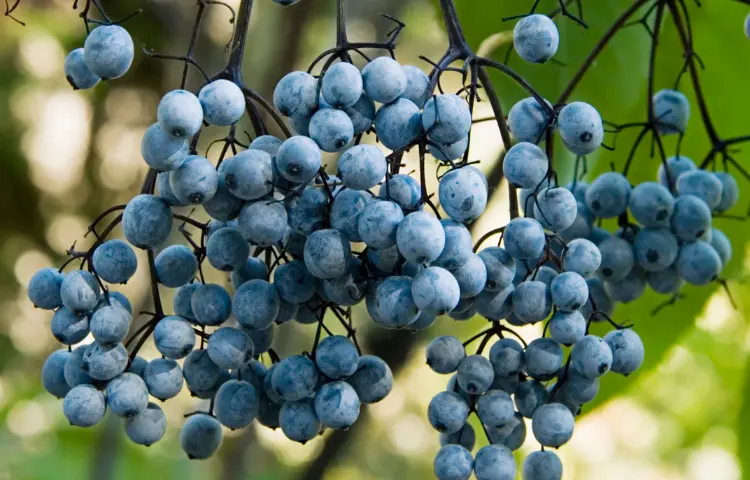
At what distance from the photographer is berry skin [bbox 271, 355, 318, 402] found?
0.63m

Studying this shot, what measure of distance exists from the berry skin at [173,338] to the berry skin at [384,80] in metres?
0.20

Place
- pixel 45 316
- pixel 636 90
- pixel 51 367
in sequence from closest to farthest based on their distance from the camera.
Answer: pixel 51 367 → pixel 636 90 → pixel 45 316

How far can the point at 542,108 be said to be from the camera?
676 mm

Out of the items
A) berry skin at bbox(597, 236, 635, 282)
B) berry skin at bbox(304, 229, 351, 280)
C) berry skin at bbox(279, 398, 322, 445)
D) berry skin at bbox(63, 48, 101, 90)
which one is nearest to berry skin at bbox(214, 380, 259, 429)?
berry skin at bbox(279, 398, 322, 445)

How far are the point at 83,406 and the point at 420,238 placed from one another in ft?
0.86

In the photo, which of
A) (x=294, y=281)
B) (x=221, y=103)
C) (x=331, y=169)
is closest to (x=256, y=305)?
(x=294, y=281)

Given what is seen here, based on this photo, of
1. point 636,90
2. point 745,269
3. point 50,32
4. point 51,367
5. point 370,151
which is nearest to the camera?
point 370,151

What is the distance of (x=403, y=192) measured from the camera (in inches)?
23.2

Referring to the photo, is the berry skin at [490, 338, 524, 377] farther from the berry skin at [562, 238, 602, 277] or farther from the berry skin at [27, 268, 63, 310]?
the berry skin at [27, 268, 63, 310]

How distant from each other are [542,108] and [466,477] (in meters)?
0.27

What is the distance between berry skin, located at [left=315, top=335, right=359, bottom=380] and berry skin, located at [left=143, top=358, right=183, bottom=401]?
10 centimetres

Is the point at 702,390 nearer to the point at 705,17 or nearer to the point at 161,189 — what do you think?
the point at 705,17

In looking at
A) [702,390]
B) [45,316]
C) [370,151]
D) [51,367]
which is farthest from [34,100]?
[370,151]

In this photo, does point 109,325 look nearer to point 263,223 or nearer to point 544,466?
point 263,223
